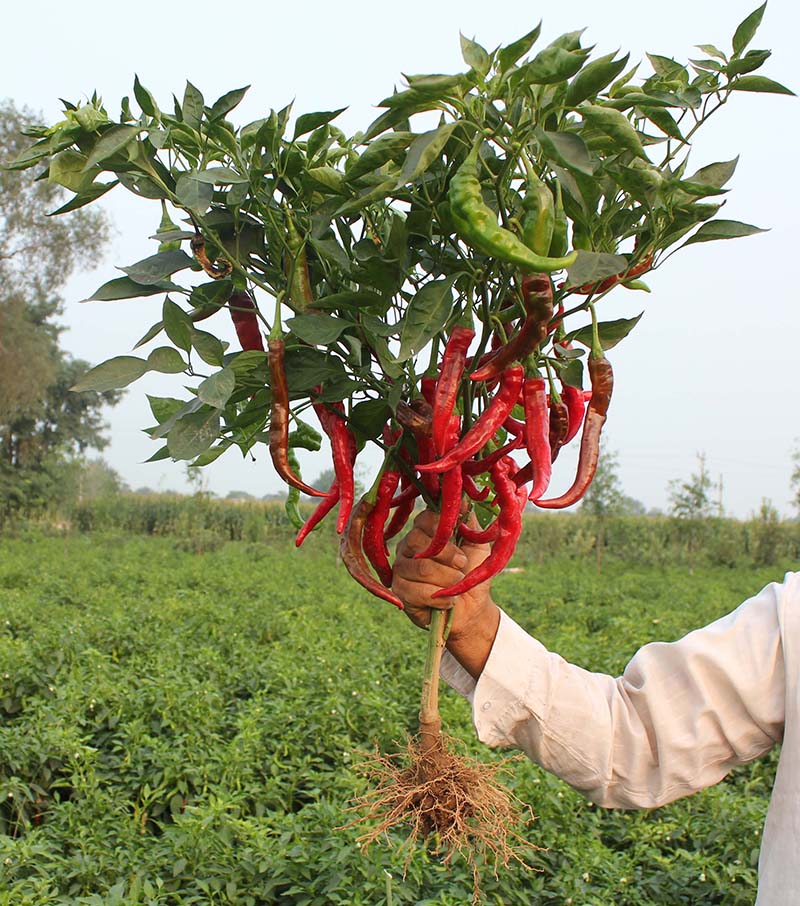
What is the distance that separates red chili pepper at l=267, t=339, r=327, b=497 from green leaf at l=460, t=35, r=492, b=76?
0.47m

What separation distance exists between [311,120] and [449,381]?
45cm

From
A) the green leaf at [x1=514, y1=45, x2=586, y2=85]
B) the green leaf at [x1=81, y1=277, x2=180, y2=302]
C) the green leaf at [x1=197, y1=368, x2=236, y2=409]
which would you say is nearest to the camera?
the green leaf at [x1=514, y1=45, x2=586, y2=85]

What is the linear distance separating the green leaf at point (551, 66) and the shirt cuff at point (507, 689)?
3.35ft

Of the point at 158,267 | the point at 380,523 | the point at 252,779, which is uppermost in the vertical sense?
the point at 158,267

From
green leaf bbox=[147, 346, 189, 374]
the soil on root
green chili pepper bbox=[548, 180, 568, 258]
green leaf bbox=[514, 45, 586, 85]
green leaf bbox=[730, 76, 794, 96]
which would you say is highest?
green leaf bbox=[730, 76, 794, 96]

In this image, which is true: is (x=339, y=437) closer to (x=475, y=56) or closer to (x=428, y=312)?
(x=428, y=312)

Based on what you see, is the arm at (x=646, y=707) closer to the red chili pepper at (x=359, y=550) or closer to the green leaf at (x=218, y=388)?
the red chili pepper at (x=359, y=550)

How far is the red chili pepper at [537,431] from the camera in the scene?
145 cm

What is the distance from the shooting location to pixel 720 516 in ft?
64.0

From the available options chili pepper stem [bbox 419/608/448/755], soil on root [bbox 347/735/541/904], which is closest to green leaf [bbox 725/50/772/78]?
chili pepper stem [bbox 419/608/448/755]

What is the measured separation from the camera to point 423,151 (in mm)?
1111

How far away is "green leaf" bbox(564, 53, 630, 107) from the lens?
3.67ft

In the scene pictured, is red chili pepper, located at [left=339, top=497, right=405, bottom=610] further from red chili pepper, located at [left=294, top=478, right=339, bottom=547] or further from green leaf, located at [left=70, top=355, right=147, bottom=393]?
green leaf, located at [left=70, top=355, right=147, bottom=393]

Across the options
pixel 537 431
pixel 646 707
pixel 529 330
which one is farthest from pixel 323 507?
pixel 646 707
